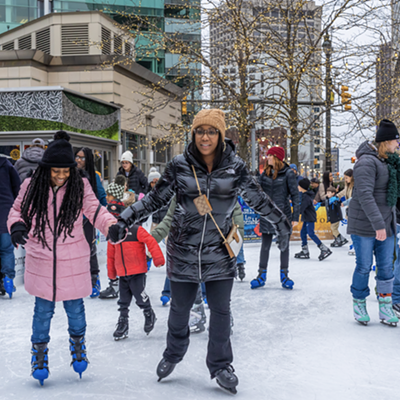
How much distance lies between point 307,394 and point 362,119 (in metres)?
13.6

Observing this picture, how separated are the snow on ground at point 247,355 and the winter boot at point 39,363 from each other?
0.30 ft

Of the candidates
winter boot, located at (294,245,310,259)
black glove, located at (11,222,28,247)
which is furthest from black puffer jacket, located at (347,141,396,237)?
winter boot, located at (294,245,310,259)

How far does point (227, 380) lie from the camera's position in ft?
10.0

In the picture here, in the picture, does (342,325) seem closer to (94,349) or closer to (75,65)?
(94,349)

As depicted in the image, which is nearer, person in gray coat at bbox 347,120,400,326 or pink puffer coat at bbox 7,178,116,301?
pink puffer coat at bbox 7,178,116,301

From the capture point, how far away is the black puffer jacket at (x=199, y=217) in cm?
305

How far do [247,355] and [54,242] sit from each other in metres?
1.80

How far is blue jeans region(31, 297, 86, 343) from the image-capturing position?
322 cm

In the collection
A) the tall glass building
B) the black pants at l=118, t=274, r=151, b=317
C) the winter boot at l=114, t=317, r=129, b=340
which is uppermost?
the tall glass building

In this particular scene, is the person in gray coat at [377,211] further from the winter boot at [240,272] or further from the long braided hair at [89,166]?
the long braided hair at [89,166]

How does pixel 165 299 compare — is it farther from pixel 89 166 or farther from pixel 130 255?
pixel 89 166

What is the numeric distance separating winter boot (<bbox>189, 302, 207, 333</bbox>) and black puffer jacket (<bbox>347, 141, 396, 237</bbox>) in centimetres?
162

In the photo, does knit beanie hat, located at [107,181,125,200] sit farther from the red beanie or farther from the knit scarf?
the knit scarf

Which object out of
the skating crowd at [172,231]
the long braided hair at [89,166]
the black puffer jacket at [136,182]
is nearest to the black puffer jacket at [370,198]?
the skating crowd at [172,231]
